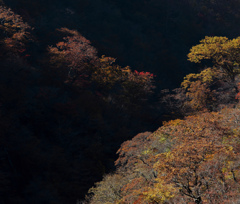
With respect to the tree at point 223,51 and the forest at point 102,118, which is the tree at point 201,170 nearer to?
the forest at point 102,118

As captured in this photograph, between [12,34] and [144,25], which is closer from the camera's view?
[12,34]

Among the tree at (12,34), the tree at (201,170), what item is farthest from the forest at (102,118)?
the tree at (12,34)

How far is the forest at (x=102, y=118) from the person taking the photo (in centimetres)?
1237

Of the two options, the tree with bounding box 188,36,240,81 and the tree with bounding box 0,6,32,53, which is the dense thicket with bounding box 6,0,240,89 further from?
the tree with bounding box 188,36,240,81

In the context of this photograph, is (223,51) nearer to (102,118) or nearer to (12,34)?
(102,118)

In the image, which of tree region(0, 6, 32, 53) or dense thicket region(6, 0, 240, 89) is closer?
tree region(0, 6, 32, 53)

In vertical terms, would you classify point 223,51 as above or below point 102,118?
above

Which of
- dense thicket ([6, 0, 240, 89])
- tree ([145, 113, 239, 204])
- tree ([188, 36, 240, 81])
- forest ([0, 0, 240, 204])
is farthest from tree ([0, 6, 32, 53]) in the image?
tree ([145, 113, 239, 204])

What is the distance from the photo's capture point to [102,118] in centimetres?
3791

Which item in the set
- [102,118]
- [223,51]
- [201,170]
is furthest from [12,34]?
[201,170]

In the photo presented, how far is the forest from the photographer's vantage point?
12.4 meters

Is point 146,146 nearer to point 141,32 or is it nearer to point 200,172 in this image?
point 200,172

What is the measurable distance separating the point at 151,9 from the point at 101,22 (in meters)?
16.6

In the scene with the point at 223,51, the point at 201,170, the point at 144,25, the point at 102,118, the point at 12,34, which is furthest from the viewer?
the point at 144,25
